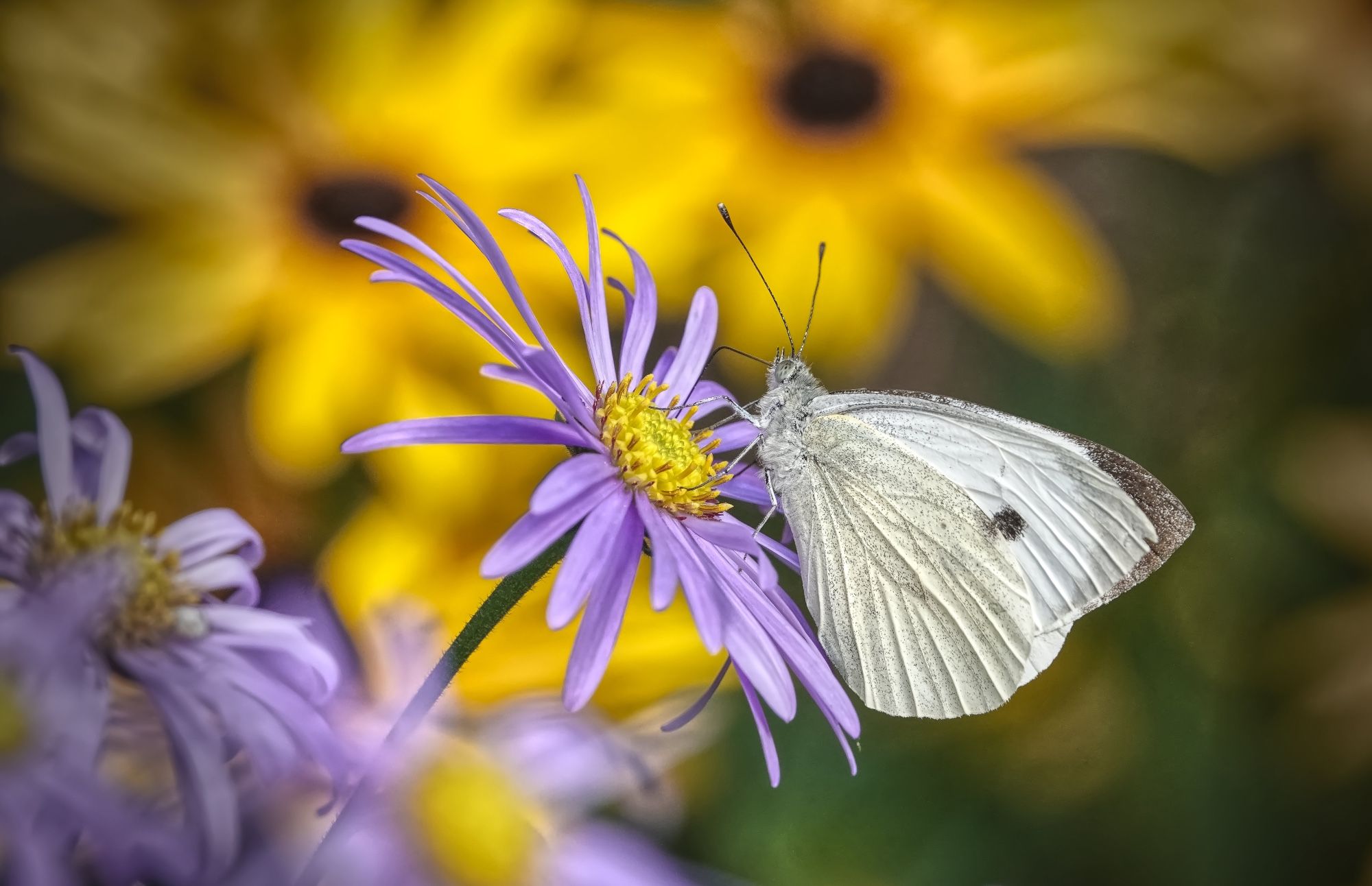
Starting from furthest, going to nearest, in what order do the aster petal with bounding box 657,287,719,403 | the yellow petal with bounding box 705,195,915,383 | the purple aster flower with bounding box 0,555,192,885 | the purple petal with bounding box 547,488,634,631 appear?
the yellow petal with bounding box 705,195,915,383
the aster petal with bounding box 657,287,719,403
the purple petal with bounding box 547,488,634,631
the purple aster flower with bounding box 0,555,192,885

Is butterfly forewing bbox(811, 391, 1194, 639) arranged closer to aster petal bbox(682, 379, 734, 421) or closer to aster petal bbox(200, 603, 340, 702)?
aster petal bbox(682, 379, 734, 421)

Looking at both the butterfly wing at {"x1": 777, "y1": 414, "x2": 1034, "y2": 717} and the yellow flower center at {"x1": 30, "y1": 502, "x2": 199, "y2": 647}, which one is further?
the butterfly wing at {"x1": 777, "y1": 414, "x2": 1034, "y2": 717}

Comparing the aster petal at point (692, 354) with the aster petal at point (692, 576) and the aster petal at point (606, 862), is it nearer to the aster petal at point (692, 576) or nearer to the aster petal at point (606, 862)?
the aster petal at point (692, 576)

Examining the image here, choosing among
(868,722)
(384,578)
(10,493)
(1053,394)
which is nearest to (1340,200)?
(1053,394)

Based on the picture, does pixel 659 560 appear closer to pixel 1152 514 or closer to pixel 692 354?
pixel 692 354

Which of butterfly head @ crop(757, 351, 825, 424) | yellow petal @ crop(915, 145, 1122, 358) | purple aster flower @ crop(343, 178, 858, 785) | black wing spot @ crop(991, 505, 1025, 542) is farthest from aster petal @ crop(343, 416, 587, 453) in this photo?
yellow petal @ crop(915, 145, 1122, 358)

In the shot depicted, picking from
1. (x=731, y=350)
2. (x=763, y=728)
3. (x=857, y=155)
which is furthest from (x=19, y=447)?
(x=857, y=155)

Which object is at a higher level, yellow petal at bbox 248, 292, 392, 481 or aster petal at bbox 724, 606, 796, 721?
aster petal at bbox 724, 606, 796, 721

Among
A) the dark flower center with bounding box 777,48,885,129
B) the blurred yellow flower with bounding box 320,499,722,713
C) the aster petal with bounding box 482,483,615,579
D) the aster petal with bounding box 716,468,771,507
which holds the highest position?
the dark flower center with bounding box 777,48,885,129
